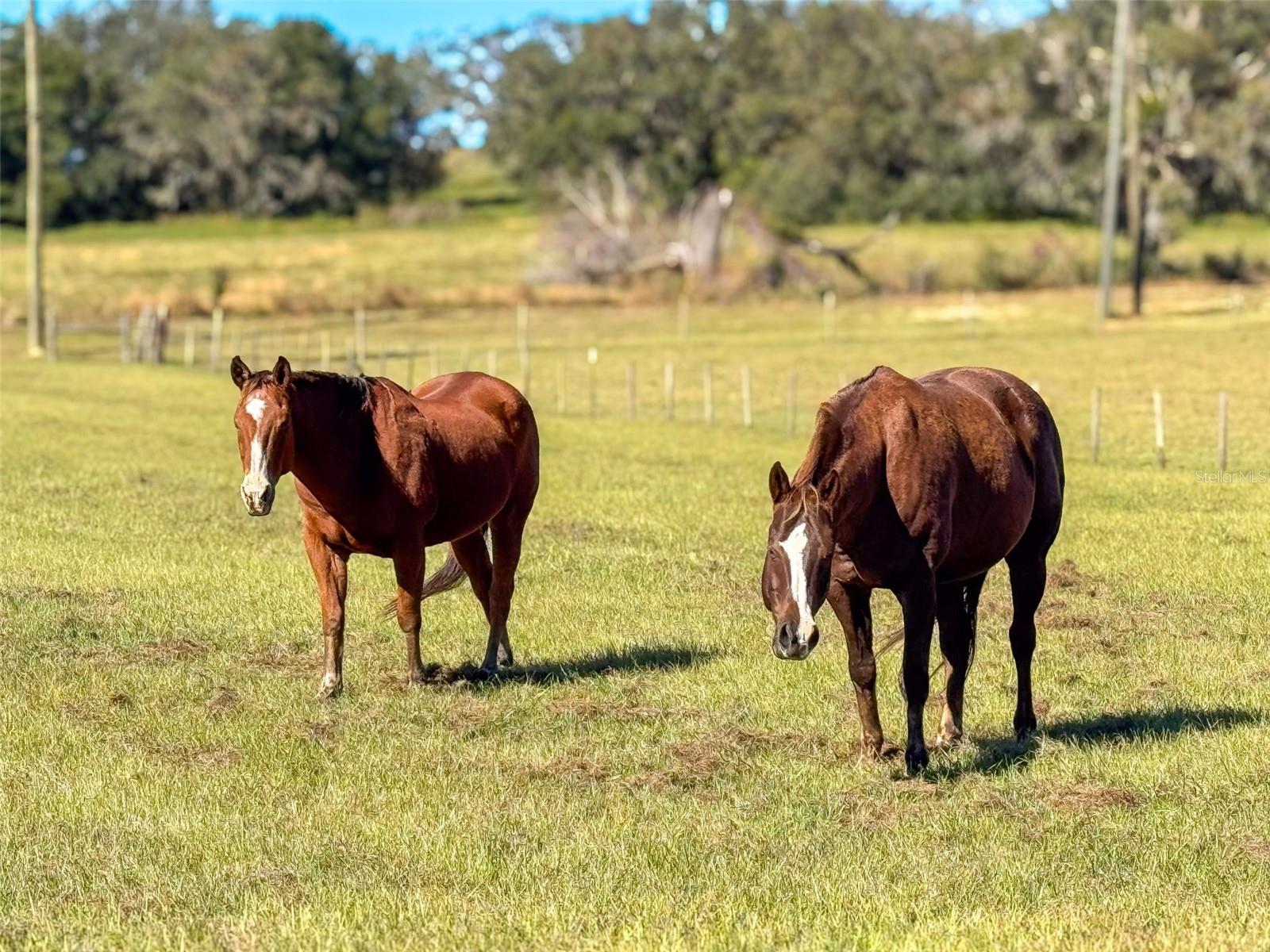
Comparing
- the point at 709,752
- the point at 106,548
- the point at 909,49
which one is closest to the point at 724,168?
the point at 909,49

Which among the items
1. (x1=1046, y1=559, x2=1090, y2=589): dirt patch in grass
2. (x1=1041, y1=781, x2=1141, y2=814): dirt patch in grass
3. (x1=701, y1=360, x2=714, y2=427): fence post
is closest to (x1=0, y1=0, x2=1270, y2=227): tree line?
(x1=701, y1=360, x2=714, y2=427): fence post

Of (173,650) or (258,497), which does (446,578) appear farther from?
(258,497)

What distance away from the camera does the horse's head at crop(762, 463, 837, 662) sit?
7957 millimetres

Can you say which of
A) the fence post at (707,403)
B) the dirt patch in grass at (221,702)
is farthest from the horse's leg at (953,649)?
the fence post at (707,403)

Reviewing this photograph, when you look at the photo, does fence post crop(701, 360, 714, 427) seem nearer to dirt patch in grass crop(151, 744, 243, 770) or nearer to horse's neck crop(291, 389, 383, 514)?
horse's neck crop(291, 389, 383, 514)

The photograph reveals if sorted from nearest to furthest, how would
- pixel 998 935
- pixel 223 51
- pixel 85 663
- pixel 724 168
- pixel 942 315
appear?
pixel 998 935
pixel 85 663
pixel 942 315
pixel 724 168
pixel 223 51

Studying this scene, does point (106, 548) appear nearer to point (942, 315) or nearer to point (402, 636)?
point (402, 636)

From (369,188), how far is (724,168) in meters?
25.0

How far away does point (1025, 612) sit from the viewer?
33.8 feet

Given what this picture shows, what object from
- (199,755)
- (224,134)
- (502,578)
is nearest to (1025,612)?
(502,578)

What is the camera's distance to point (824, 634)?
42.3 ft

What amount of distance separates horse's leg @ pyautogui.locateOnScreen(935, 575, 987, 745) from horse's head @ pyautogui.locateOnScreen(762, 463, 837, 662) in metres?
1.71

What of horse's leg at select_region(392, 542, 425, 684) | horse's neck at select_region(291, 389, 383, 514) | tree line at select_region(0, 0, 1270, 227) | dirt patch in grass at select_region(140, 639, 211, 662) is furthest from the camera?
tree line at select_region(0, 0, 1270, 227)

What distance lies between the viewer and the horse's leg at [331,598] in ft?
36.1
